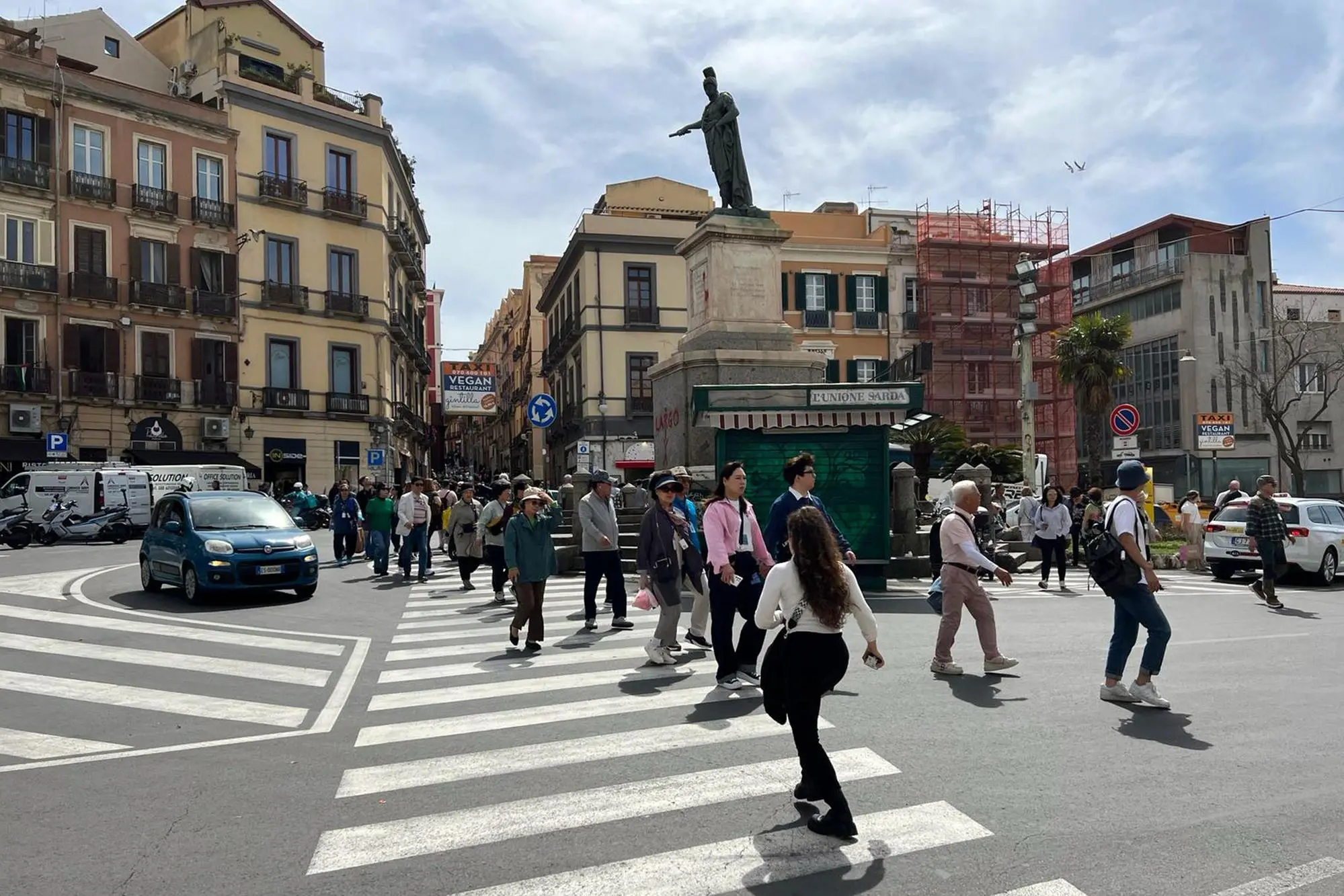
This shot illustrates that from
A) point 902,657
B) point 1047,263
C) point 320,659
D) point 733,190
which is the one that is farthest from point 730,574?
point 1047,263

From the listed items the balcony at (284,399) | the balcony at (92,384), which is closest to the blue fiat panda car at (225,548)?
the balcony at (92,384)

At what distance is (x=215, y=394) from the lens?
37125 mm

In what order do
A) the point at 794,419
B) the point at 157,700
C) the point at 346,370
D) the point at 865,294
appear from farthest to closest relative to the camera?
the point at 865,294 → the point at 346,370 → the point at 794,419 → the point at 157,700

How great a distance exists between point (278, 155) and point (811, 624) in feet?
130

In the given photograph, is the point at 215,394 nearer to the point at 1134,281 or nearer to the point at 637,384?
the point at 637,384

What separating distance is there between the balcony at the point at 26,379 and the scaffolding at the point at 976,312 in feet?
108

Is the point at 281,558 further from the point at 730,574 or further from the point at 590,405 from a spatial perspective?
the point at 590,405

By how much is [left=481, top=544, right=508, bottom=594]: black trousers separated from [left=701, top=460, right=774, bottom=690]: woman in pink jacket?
597cm

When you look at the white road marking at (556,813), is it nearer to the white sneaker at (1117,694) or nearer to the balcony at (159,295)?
the white sneaker at (1117,694)

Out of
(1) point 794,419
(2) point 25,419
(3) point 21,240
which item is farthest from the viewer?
(3) point 21,240

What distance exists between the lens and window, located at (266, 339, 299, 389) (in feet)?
128

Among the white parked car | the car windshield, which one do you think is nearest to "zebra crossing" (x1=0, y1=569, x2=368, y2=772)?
the car windshield

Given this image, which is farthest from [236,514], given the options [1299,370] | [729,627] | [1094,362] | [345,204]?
[1299,370]

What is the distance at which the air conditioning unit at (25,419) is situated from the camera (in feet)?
107
